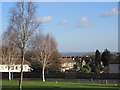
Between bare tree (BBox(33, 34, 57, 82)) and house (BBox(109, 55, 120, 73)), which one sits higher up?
bare tree (BBox(33, 34, 57, 82))

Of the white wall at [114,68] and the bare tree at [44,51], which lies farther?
the white wall at [114,68]

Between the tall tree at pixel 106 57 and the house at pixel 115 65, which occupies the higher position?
the tall tree at pixel 106 57

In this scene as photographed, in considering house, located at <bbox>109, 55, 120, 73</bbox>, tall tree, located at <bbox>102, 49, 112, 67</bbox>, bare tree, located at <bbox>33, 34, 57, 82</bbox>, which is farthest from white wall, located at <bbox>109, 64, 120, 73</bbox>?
bare tree, located at <bbox>33, 34, 57, 82</bbox>

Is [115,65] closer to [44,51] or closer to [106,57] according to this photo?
[106,57]

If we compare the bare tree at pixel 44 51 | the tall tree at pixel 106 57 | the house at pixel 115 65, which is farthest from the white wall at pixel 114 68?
the bare tree at pixel 44 51

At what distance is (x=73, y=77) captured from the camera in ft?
149

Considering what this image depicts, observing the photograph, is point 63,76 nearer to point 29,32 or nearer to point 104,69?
point 104,69

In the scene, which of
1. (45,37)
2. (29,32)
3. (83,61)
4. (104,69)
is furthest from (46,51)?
(83,61)

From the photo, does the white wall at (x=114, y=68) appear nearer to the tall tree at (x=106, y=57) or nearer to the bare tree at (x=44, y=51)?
the tall tree at (x=106, y=57)

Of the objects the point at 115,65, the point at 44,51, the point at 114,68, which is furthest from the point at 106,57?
the point at 44,51

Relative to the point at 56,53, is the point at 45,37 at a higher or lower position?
higher

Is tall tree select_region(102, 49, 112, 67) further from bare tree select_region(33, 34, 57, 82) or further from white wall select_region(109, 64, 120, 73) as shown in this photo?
bare tree select_region(33, 34, 57, 82)

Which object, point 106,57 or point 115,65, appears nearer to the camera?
point 115,65

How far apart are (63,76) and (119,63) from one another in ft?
36.2
